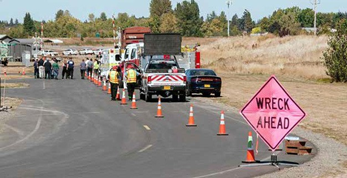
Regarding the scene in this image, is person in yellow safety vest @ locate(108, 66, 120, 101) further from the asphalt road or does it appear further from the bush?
the bush

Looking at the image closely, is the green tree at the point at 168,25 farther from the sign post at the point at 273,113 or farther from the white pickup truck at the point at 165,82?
the sign post at the point at 273,113

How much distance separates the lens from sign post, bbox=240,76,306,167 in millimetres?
15766

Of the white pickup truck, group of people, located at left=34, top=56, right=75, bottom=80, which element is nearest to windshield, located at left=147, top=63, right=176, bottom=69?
the white pickup truck

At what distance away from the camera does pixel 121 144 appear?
66.0 ft

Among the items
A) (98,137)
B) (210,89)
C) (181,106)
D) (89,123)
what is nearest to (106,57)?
(210,89)

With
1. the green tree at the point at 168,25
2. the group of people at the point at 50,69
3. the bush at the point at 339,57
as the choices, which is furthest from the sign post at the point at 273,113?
the green tree at the point at 168,25

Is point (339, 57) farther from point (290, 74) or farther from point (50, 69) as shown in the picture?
point (50, 69)

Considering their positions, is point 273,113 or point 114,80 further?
point 114,80

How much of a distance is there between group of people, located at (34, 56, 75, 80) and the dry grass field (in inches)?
521

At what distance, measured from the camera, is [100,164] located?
53.2 feet

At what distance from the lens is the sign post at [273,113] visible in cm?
1577

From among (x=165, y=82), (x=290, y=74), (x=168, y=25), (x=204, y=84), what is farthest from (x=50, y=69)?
(x=168, y=25)

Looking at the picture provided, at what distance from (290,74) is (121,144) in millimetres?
47826

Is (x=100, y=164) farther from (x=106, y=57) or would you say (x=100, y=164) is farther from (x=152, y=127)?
(x=106, y=57)
